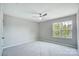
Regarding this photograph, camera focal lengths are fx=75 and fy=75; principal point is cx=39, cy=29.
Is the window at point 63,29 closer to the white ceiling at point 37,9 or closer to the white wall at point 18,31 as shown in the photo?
the white ceiling at point 37,9

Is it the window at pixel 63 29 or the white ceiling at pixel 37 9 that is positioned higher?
the white ceiling at pixel 37 9

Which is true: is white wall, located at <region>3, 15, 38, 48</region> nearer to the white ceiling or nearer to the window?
the white ceiling

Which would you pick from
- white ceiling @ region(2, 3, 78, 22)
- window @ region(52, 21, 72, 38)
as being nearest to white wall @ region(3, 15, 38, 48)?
white ceiling @ region(2, 3, 78, 22)

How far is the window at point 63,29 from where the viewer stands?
1.50 metres

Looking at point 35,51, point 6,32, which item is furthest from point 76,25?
point 6,32

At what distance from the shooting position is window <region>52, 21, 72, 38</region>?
4.91 feet

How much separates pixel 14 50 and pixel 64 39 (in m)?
1.02

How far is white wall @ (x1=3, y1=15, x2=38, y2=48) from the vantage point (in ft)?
4.86

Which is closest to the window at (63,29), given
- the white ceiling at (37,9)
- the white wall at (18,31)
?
the white ceiling at (37,9)

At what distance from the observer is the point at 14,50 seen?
1.47 m

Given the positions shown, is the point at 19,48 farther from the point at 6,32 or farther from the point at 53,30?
the point at 53,30

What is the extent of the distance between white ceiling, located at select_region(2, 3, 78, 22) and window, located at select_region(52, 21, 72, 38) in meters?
0.18

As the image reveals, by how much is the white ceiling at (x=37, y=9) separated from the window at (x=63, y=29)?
18 cm

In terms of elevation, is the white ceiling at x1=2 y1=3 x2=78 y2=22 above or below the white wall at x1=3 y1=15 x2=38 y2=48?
above
